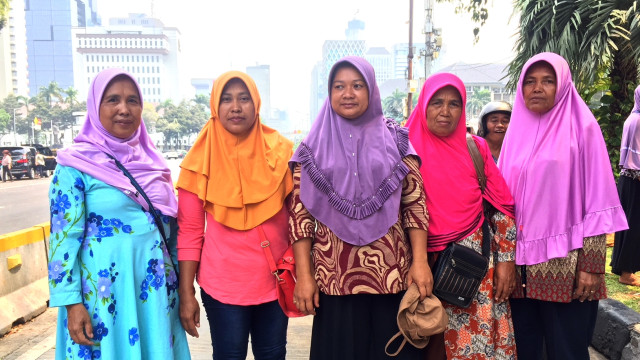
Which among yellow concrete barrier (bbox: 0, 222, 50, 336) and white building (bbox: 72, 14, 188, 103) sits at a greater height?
white building (bbox: 72, 14, 188, 103)

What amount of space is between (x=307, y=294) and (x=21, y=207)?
1314cm

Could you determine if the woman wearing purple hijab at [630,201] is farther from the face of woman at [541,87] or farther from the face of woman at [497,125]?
the face of woman at [541,87]

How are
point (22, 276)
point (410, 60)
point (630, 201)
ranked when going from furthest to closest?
1. point (410, 60)
2. point (22, 276)
3. point (630, 201)

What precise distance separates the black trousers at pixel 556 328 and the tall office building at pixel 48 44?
450 ft

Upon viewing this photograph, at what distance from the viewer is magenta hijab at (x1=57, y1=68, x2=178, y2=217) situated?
6.05ft

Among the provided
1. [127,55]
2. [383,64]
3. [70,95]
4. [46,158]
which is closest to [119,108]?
[46,158]

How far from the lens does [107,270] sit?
1831 mm

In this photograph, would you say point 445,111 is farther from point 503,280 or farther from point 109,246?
point 109,246

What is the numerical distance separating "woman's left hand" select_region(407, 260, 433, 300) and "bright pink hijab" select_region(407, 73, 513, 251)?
7.8 inches

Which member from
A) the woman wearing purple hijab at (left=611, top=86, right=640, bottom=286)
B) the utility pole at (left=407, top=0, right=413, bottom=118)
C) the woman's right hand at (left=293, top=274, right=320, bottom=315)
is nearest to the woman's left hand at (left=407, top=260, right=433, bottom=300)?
the woman's right hand at (left=293, top=274, right=320, bottom=315)

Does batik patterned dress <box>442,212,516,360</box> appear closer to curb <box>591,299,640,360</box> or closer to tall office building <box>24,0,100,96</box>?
curb <box>591,299,640,360</box>

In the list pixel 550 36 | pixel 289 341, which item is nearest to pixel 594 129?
pixel 289 341

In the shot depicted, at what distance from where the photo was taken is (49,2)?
118 metres

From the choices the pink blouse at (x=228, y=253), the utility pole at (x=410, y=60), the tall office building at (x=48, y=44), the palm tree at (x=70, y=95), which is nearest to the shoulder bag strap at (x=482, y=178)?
the pink blouse at (x=228, y=253)
